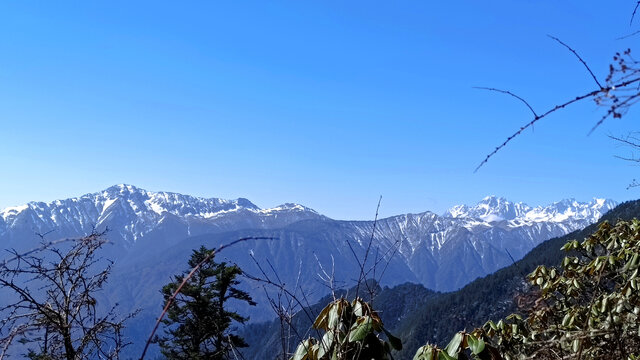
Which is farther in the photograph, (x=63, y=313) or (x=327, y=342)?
(x=63, y=313)

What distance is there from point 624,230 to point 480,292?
19465 cm

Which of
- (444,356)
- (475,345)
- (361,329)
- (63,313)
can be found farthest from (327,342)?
(63,313)

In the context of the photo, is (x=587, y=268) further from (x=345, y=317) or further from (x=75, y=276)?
(x=75, y=276)

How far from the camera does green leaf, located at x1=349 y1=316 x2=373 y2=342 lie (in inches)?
103

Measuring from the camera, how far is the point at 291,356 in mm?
2844

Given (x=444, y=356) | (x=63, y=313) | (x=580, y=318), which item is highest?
(x=63, y=313)

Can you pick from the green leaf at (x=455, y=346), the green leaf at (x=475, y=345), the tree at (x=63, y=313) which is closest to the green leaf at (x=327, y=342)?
the green leaf at (x=455, y=346)

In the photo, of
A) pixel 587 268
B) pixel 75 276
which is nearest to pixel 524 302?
pixel 587 268

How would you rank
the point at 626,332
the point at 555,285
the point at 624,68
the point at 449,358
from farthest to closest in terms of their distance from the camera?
the point at 555,285
the point at 626,332
the point at 449,358
the point at 624,68

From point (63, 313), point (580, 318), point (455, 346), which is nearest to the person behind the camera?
point (455, 346)

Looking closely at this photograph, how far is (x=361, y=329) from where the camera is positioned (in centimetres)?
264

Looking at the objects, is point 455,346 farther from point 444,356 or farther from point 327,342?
point 327,342

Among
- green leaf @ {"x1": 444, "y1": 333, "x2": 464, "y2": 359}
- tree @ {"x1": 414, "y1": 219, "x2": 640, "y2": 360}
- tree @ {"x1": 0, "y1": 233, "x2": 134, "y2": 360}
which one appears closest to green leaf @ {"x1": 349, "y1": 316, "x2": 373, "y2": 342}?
tree @ {"x1": 414, "y1": 219, "x2": 640, "y2": 360}

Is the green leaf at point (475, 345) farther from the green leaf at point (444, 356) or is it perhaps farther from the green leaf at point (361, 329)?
the green leaf at point (361, 329)
